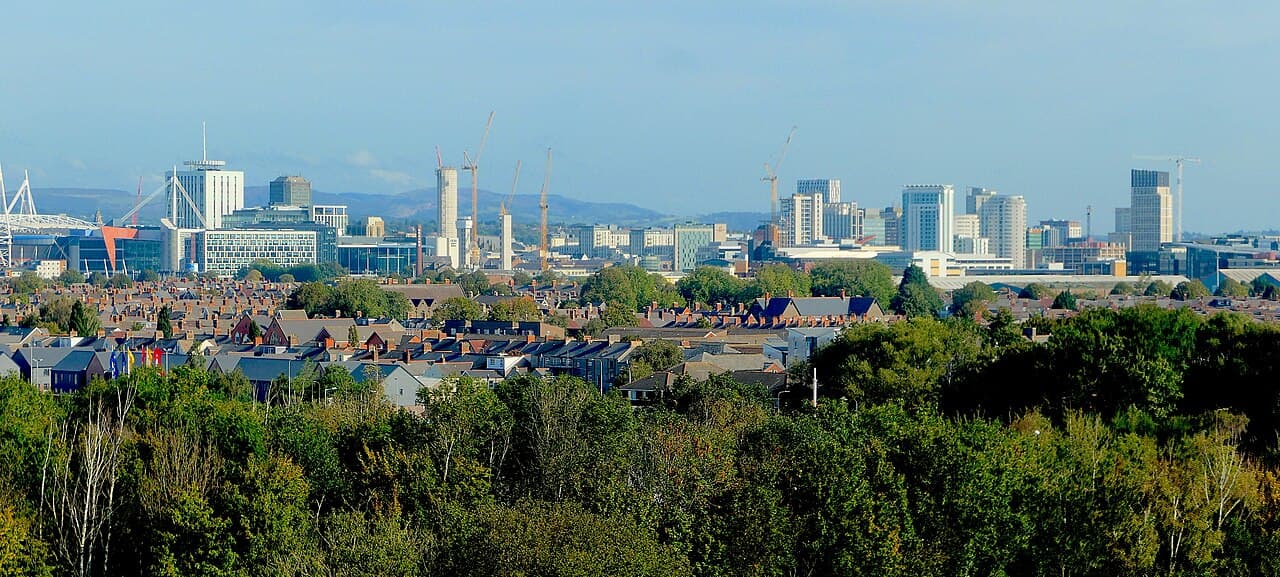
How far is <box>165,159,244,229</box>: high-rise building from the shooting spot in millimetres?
185500

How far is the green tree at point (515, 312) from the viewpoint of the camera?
64.8m

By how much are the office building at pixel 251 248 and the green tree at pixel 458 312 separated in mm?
71961

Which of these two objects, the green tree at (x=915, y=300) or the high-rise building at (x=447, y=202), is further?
the high-rise building at (x=447, y=202)

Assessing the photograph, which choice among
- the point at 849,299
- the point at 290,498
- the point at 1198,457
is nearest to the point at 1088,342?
the point at 1198,457

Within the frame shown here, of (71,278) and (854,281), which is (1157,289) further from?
(71,278)

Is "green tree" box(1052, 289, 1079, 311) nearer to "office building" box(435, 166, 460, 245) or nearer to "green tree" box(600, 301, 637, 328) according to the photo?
"green tree" box(600, 301, 637, 328)

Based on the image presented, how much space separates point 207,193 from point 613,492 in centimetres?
17379

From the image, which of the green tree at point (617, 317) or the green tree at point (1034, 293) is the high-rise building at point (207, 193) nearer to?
the green tree at point (1034, 293)

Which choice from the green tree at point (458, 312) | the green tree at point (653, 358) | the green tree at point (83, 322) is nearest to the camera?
the green tree at point (653, 358)

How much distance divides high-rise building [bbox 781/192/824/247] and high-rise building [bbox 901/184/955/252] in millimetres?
8833

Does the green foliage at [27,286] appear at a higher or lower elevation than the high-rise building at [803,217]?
lower

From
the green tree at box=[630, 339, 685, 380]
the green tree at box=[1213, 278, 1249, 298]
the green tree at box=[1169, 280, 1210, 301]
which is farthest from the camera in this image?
the green tree at box=[1213, 278, 1249, 298]

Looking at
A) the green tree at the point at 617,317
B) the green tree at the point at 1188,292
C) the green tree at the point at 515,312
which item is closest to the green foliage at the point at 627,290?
the green tree at the point at 515,312

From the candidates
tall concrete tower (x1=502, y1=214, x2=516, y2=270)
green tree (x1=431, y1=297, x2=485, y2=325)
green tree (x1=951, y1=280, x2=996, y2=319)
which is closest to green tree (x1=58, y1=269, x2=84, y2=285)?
green tree (x1=431, y1=297, x2=485, y2=325)
